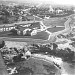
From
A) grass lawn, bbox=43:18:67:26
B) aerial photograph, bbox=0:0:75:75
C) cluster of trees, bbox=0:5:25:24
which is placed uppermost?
cluster of trees, bbox=0:5:25:24

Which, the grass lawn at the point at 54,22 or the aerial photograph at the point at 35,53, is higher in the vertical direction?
the grass lawn at the point at 54,22

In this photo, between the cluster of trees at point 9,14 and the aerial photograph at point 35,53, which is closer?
the aerial photograph at point 35,53

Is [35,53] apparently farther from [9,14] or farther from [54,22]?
[9,14]

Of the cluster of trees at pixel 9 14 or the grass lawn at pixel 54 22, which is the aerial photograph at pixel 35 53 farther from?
the grass lawn at pixel 54 22

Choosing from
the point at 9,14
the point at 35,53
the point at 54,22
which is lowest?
the point at 35,53

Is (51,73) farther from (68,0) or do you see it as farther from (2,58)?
(68,0)

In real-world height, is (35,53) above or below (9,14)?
below

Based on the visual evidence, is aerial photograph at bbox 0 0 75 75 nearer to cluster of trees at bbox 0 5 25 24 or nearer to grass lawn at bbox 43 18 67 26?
cluster of trees at bbox 0 5 25 24

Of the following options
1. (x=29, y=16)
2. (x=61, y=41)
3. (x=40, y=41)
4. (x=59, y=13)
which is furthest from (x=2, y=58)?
(x=59, y=13)

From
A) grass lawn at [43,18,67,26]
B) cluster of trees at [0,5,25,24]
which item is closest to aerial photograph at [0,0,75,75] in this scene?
cluster of trees at [0,5,25,24]

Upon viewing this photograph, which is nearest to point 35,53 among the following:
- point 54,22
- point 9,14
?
point 54,22

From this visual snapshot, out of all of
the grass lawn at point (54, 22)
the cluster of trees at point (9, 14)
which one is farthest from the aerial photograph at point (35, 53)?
the grass lawn at point (54, 22)
